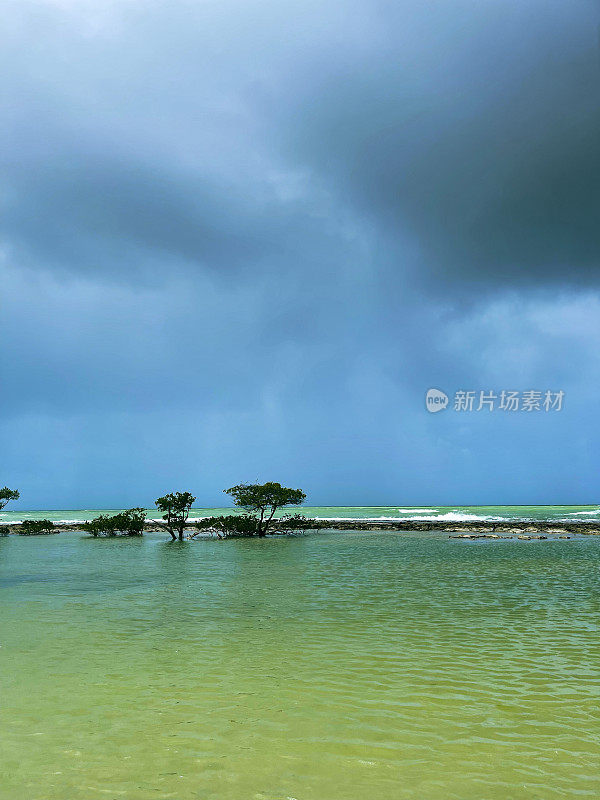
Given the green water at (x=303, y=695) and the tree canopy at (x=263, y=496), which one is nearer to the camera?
the green water at (x=303, y=695)

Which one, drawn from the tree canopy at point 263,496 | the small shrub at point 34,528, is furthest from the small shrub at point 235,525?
the small shrub at point 34,528

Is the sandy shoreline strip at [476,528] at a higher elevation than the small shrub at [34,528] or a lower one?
lower

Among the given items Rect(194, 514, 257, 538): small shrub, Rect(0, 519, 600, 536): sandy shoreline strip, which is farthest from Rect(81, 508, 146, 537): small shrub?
Rect(194, 514, 257, 538): small shrub

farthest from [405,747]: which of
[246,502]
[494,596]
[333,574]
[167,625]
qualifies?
[246,502]

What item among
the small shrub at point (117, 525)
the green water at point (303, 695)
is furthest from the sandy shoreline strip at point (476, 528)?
the green water at point (303, 695)

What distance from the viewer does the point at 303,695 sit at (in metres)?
A: 10.5

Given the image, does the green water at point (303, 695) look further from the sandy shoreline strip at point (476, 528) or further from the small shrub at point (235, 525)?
the sandy shoreline strip at point (476, 528)

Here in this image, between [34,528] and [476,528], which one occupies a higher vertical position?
[34,528]

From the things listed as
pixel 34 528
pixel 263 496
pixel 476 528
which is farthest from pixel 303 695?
pixel 34 528

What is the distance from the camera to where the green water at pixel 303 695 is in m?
7.32

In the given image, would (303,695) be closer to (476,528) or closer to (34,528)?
(476,528)

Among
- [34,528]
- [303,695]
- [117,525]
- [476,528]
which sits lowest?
[476,528]

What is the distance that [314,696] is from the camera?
34.1ft

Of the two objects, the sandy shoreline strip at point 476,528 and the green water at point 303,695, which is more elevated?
the green water at point 303,695
